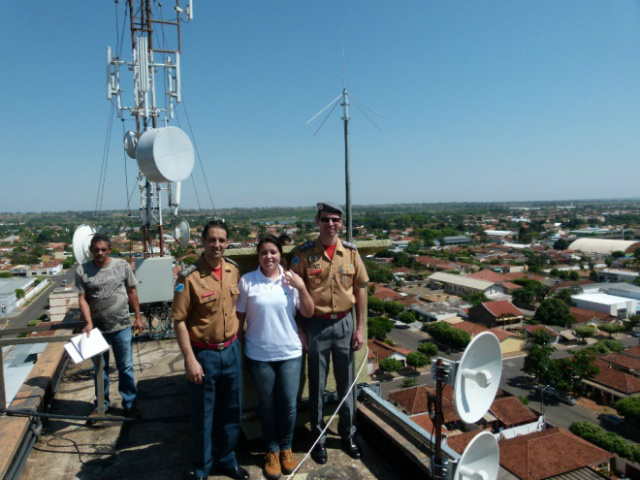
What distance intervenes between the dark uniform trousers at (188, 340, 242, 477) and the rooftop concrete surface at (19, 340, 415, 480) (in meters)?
0.24

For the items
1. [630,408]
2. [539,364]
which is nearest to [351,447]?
[630,408]

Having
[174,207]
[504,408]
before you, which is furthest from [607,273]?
[174,207]

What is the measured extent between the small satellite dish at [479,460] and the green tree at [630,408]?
1821 centimetres

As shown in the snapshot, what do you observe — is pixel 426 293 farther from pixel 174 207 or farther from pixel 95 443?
pixel 95 443

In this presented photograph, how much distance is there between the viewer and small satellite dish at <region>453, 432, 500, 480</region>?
1751mm

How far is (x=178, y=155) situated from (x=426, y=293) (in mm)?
37090

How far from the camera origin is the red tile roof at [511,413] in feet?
48.1

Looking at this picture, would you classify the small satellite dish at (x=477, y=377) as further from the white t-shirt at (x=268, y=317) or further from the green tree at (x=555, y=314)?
the green tree at (x=555, y=314)

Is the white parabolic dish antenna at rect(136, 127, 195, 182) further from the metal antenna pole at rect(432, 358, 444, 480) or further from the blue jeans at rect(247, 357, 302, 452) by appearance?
the metal antenna pole at rect(432, 358, 444, 480)

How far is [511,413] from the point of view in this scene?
49.2 feet

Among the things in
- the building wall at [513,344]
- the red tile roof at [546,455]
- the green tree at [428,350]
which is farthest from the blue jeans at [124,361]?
the building wall at [513,344]

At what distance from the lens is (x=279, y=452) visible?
2240mm

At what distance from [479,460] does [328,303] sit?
0.98 m

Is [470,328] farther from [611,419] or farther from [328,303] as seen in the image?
[328,303]
